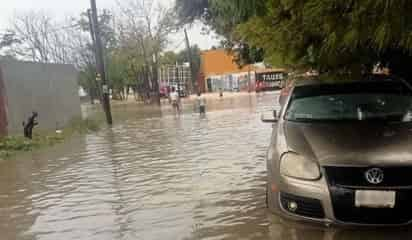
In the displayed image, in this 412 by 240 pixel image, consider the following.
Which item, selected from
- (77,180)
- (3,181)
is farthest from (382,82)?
(3,181)

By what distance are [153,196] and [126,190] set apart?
692 millimetres

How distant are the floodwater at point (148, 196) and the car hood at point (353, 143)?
0.75 meters

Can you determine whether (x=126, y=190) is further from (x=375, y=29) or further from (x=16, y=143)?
(x=16, y=143)

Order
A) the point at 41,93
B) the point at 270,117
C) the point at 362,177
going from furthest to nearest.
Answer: the point at 41,93 → the point at 270,117 → the point at 362,177

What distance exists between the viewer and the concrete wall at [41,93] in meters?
15.1

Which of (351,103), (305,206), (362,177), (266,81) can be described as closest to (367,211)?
(362,177)

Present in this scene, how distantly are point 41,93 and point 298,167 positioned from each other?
48.5ft

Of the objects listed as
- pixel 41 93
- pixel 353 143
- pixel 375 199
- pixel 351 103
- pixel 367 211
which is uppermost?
pixel 41 93

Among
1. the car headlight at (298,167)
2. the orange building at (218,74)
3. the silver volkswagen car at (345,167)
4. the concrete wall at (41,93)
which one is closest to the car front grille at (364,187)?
the silver volkswagen car at (345,167)

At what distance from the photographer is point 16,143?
12.7m

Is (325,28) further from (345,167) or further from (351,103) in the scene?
(351,103)

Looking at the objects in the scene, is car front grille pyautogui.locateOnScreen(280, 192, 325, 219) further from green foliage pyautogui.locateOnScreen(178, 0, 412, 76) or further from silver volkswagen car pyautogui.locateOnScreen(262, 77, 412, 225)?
green foliage pyautogui.locateOnScreen(178, 0, 412, 76)

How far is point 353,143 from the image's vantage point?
4191 mm

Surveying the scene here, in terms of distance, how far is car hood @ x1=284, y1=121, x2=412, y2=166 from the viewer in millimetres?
3951
